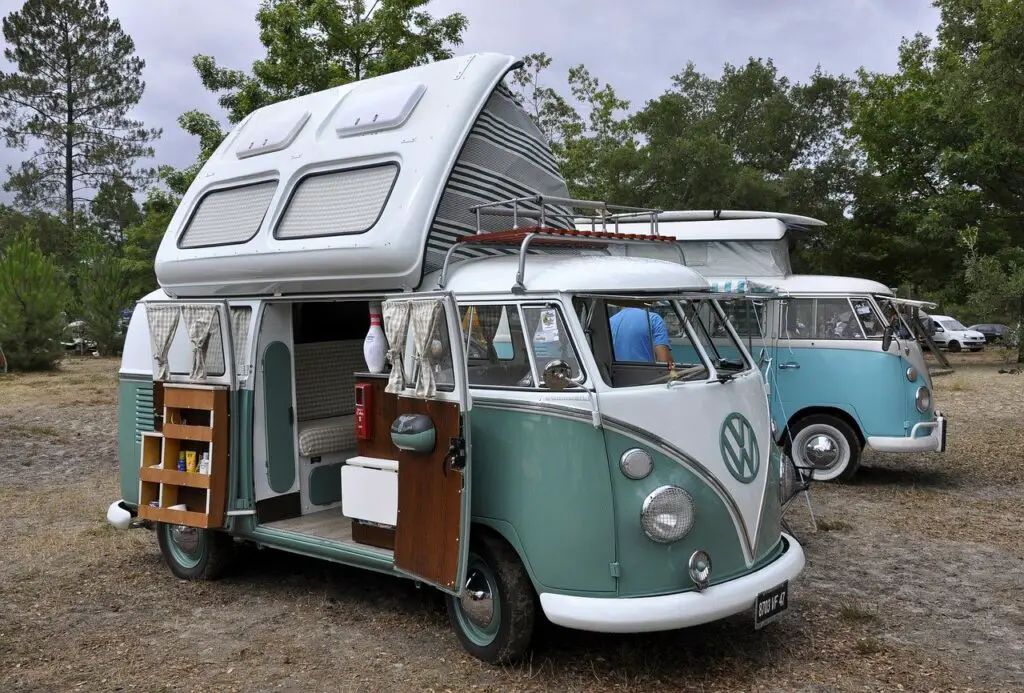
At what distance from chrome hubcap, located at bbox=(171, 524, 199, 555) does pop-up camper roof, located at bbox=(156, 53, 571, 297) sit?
172 cm

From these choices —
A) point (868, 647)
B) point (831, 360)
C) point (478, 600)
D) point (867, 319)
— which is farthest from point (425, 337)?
point (867, 319)

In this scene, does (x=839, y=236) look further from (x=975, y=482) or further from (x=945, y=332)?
(x=975, y=482)

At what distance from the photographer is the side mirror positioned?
4.65 m

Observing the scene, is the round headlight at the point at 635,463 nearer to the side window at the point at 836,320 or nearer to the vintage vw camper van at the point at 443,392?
the vintage vw camper van at the point at 443,392

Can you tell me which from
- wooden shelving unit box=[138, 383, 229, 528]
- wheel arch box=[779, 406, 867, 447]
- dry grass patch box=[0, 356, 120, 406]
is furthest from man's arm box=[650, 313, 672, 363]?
dry grass patch box=[0, 356, 120, 406]

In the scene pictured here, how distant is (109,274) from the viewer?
1160 inches

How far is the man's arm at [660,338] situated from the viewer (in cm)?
568

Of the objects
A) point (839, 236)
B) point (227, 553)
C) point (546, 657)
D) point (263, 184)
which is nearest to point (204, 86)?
point (263, 184)

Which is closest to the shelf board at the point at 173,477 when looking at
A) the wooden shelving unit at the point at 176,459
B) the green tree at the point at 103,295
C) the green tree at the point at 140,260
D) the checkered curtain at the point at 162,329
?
the wooden shelving unit at the point at 176,459

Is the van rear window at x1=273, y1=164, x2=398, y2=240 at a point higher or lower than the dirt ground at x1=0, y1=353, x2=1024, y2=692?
higher

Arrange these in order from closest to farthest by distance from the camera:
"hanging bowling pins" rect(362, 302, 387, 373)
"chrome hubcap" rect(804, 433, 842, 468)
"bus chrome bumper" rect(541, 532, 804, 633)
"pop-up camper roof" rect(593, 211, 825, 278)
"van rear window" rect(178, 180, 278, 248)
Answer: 1. "bus chrome bumper" rect(541, 532, 804, 633)
2. "hanging bowling pins" rect(362, 302, 387, 373)
3. "van rear window" rect(178, 180, 278, 248)
4. "chrome hubcap" rect(804, 433, 842, 468)
5. "pop-up camper roof" rect(593, 211, 825, 278)

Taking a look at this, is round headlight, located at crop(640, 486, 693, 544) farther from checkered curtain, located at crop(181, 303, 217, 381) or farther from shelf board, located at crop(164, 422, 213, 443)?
checkered curtain, located at crop(181, 303, 217, 381)

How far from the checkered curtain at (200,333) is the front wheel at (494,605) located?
8.33 ft

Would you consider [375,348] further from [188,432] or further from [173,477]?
[173,477]
